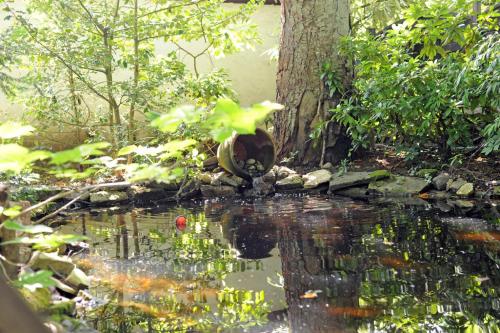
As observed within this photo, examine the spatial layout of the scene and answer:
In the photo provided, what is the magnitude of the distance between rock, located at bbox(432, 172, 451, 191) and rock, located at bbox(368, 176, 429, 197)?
102mm

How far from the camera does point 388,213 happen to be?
5414 millimetres

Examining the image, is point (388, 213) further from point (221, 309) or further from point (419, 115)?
point (221, 309)

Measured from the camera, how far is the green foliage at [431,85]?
5.92m

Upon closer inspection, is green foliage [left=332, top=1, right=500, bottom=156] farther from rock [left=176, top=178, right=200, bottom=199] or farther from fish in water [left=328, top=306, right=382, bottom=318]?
fish in water [left=328, top=306, right=382, bottom=318]

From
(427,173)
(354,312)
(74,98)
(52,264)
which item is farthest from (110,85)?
(354,312)

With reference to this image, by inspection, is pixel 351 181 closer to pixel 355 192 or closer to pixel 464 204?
pixel 355 192

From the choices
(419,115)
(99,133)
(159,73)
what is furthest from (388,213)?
(99,133)

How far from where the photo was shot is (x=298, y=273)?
11.3 feet

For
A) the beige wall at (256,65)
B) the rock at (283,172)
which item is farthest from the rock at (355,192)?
the beige wall at (256,65)

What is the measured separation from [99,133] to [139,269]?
4.34 m

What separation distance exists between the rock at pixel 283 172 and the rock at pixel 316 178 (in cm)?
22

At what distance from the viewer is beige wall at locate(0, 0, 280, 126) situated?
1129 centimetres

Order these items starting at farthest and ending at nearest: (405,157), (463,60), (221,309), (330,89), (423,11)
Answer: (330,89)
(405,157)
(463,60)
(423,11)
(221,309)

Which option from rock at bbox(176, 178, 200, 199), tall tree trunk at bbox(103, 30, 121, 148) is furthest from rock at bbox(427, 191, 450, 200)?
tall tree trunk at bbox(103, 30, 121, 148)
